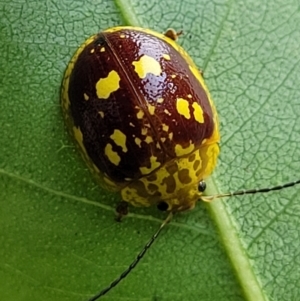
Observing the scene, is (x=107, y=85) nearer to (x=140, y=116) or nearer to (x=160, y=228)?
(x=140, y=116)

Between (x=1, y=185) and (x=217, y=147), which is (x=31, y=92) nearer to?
(x=1, y=185)

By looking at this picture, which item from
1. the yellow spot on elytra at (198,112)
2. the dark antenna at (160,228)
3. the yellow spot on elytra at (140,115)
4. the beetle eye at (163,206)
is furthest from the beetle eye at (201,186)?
the yellow spot on elytra at (140,115)

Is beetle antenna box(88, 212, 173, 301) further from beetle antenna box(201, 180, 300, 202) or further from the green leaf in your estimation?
beetle antenna box(201, 180, 300, 202)

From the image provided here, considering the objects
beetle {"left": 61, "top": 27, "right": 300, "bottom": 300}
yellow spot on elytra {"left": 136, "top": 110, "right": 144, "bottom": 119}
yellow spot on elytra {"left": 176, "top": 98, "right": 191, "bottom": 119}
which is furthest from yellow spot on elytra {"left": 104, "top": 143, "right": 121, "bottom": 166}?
yellow spot on elytra {"left": 176, "top": 98, "right": 191, "bottom": 119}

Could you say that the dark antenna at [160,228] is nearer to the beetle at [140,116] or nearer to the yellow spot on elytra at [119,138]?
the beetle at [140,116]

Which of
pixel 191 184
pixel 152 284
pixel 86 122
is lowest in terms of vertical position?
pixel 152 284

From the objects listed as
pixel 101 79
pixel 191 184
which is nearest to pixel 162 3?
pixel 101 79
